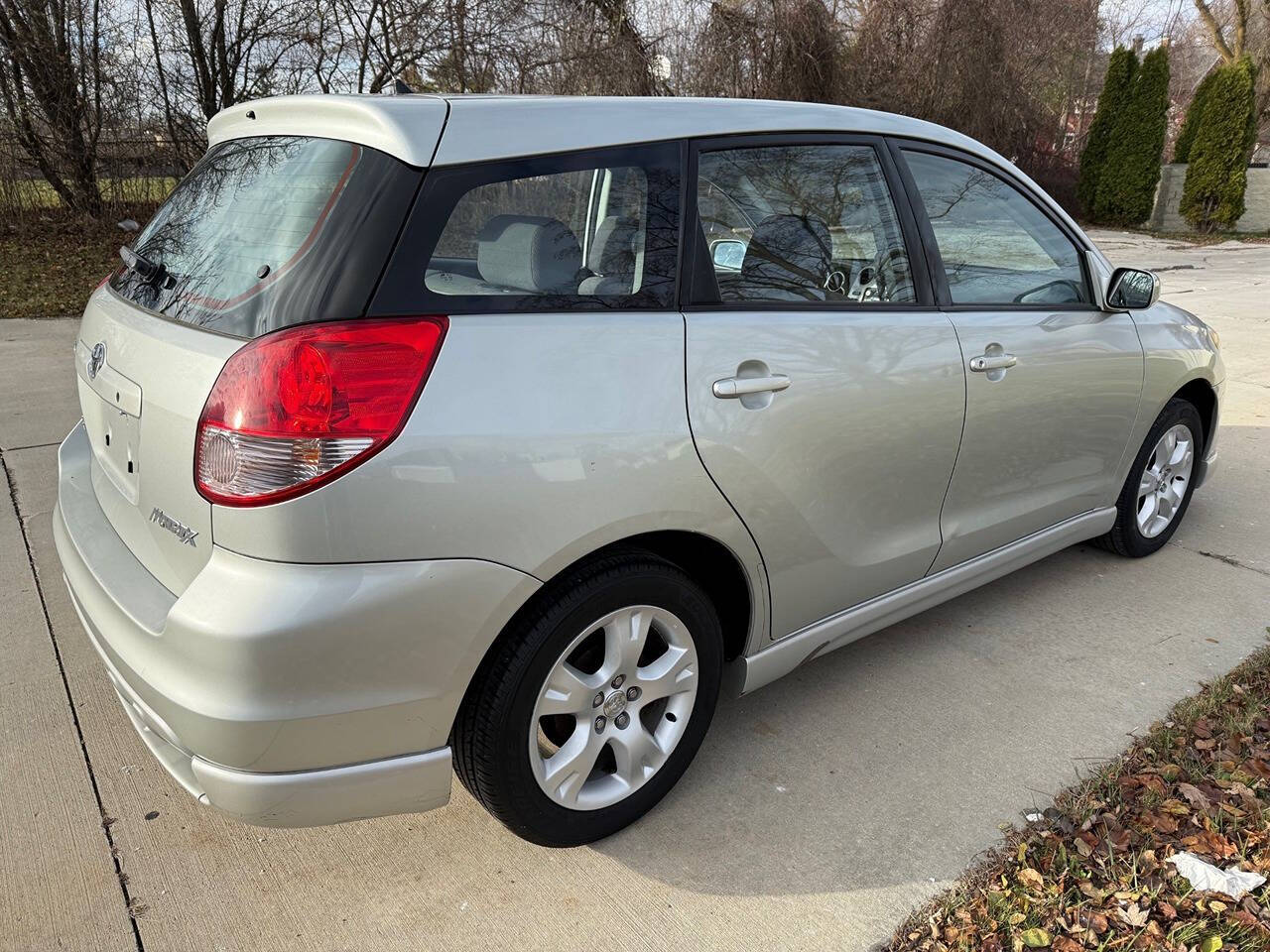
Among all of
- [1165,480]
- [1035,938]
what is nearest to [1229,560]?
[1165,480]

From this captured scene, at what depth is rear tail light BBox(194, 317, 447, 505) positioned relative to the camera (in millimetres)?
1750

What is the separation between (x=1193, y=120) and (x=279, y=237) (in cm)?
2447

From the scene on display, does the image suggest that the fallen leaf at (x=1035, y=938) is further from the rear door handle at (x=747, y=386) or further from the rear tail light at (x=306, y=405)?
the rear tail light at (x=306, y=405)

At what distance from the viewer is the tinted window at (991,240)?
9.57 ft

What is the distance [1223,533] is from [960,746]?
2.41 m

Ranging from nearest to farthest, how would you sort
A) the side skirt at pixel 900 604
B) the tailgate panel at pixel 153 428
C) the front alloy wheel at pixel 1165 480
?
the tailgate panel at pixel 153 428, the side skirt at pixel 900 604, the front alloy wheel at pixel 1165 480

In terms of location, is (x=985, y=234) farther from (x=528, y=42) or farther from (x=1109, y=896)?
(x=528, y=42)

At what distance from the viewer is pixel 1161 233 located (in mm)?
21047

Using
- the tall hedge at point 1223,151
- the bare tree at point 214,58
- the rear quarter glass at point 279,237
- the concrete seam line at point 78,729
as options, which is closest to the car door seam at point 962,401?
the rear quarter glass at point 279,237

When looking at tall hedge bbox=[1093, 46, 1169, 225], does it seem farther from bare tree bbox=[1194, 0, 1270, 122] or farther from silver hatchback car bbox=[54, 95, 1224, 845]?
silver hatchback car bbox=[54, 95, 1224, 845]

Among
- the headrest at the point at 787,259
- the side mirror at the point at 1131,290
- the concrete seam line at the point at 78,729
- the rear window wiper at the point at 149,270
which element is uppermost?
the headrest at the point at 787,259

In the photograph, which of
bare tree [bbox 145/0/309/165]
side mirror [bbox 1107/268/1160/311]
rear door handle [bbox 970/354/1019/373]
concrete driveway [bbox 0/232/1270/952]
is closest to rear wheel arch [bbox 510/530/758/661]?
concrete driveway [bbox 0/232/1270/952]

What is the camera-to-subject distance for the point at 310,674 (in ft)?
5.83

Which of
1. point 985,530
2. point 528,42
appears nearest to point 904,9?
point 528,42
